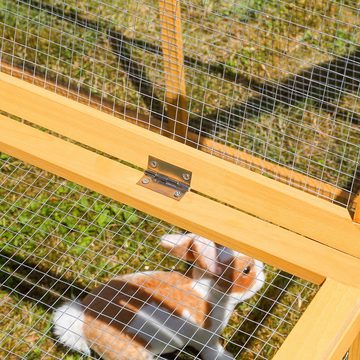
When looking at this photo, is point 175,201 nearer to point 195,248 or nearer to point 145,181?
point 145,181

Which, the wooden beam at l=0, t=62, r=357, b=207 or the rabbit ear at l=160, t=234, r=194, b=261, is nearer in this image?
the rabbit ear at l=160, t=234, r=194, b=261

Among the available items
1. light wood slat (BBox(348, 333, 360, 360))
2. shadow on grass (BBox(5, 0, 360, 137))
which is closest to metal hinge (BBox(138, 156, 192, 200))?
light wood slat (BBox(348, 333, 360, 360))

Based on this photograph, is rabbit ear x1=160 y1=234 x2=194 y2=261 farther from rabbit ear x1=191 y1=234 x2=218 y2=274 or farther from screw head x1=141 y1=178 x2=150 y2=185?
screw head x1=141 y1=178 x2=150 y2=185

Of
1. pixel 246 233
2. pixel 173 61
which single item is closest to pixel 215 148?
pixel 173 61

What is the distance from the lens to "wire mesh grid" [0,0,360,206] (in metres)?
2.93

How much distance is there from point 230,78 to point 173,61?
2.09 ft

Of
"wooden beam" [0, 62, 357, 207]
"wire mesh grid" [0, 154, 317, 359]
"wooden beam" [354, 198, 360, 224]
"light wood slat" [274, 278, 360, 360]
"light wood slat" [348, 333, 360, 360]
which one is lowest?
"wire mesh grid" [0, 154, 317, 359]

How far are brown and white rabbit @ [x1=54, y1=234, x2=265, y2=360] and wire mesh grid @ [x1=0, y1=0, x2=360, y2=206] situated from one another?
0.55 m

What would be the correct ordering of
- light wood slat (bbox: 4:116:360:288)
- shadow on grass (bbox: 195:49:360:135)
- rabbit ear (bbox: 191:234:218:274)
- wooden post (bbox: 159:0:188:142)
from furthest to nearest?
shadow on grass (bbox: 195:49:360:135), wooden post (bbox: 159:0:188:142), rabbit ear (bbox: 191:234:218:274), light wood slat (bbox: 4:116:360:288)

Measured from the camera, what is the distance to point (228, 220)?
1.72 metres

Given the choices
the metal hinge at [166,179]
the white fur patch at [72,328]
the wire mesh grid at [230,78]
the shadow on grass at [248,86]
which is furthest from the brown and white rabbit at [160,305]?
the shadow on grass at [248,86]

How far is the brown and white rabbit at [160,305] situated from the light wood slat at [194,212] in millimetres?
436

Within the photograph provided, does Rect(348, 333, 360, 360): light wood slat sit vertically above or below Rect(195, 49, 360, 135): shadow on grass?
above

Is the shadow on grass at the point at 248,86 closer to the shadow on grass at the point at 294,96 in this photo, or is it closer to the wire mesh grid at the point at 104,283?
the shadow on grass at the point at 294,96
